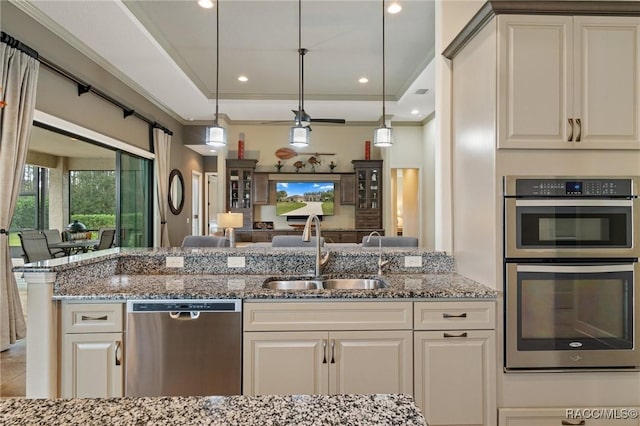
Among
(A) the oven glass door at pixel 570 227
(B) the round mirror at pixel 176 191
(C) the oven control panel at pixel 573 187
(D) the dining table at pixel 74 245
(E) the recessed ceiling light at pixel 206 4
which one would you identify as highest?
(E) the recessed ceiling light at pixel 206 4

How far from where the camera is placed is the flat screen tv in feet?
25.1

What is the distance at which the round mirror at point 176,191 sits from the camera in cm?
723

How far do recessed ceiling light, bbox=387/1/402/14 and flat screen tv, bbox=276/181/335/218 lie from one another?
427 centimetres

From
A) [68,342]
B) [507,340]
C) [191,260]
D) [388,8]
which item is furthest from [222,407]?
[388,8]

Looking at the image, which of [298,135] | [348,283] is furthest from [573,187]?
[298,135]

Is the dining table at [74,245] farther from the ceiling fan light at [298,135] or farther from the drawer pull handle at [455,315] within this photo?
the drawer pull handle at [455,315]

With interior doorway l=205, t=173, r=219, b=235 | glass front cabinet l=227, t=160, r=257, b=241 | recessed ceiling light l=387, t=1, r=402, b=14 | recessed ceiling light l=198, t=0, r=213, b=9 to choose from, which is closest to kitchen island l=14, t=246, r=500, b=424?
recessed ceiling light l=198, t=0, r=213, b=9

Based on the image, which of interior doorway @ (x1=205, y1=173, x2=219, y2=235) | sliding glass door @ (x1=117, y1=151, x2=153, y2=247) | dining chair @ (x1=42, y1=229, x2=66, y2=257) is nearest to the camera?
sliding glass door @ (x1=117, y1=151, x2=153, y2=247)

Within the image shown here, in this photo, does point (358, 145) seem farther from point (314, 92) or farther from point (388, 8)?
point (388, 8)

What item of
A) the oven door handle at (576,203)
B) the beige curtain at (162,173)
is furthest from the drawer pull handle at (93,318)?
the beige curtain at (162,173)

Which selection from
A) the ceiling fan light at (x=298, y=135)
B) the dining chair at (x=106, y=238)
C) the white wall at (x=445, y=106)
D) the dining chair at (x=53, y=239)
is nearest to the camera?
the white wall at (x=445, y=106)

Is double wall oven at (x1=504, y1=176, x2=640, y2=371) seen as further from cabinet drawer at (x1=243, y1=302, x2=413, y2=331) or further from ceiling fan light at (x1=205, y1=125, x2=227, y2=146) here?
ceiling fan light at (x1=205, y1=125, x2=227, y2=146)

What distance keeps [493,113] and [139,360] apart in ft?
7.52

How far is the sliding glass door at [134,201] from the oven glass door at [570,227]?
531cm
